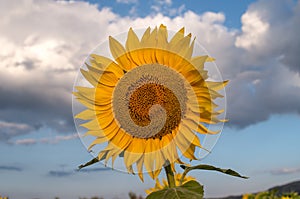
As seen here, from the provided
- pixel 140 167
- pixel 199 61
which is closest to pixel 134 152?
pixel 140 167

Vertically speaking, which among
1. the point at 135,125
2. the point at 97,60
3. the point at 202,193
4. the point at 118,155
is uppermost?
the point at 97,60

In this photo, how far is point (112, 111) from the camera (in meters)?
2.75

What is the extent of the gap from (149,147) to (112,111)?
1.07ft

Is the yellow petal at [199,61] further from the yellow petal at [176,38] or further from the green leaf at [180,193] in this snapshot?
the green leaf at [180,193]

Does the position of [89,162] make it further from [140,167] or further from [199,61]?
[199,61]

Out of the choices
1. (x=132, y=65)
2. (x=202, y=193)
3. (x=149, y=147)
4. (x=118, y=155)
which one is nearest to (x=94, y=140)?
(x=118, y=155)

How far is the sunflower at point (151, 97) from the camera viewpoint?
260 centimetres

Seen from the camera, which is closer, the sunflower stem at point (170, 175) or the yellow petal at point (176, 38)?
the sunflower stem at point (170, 175)

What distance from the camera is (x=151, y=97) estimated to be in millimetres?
2578

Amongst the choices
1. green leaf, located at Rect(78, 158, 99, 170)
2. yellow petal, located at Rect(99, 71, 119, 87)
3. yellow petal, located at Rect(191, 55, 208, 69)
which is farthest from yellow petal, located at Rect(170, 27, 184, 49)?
green leaf, located at Rect(78, 158, 99, 170)

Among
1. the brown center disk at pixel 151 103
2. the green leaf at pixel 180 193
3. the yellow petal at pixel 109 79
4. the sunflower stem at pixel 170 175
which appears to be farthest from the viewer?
the yellow petal at pixel 109 79

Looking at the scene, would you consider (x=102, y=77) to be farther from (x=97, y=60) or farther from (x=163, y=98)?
(x=163, y=98)

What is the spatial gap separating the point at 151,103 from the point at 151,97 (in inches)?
1.7

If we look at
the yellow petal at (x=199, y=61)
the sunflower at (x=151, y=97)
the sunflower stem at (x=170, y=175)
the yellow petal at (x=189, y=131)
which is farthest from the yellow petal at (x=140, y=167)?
the yellow petal at (x=199, y=61)
